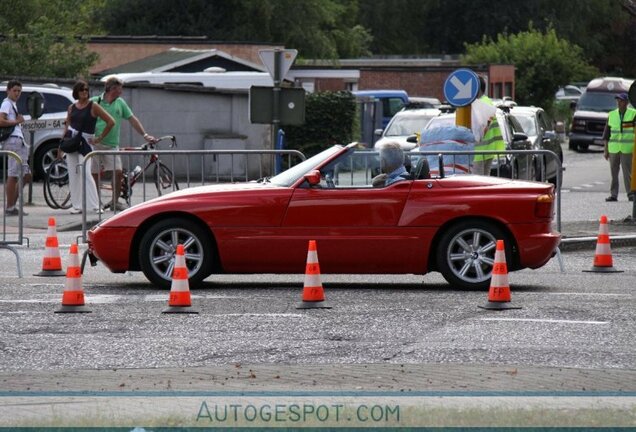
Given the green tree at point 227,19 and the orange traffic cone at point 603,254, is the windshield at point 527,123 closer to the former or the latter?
the orange traffic cone at point 603,254

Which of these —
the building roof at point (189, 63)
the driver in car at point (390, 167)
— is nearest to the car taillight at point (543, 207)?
the driver in car at point (390, 167)

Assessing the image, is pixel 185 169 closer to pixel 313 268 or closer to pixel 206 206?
pixel 206 206

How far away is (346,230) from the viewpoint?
13102 mm

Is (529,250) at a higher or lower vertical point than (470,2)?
lower

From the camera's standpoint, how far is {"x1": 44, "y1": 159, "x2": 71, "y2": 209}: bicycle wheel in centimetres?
2211

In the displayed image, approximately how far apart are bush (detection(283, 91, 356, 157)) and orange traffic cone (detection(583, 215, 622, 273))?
2121cm

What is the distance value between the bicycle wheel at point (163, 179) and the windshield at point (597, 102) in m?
33.8

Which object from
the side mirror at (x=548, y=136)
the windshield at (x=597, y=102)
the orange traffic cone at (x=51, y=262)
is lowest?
the orange traffic cone at (x=51, y=262)

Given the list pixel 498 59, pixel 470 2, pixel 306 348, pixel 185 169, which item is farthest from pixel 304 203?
pixel 470 2

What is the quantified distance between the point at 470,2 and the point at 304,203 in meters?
Result: 83.6

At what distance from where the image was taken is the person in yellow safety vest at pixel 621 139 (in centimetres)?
2542

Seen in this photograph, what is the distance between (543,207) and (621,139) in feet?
42.6

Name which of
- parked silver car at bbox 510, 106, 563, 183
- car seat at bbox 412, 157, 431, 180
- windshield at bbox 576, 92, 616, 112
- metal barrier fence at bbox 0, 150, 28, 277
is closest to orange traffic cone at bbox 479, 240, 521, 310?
car seat at bbox 412, 157, 431, 180

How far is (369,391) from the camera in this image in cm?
828
